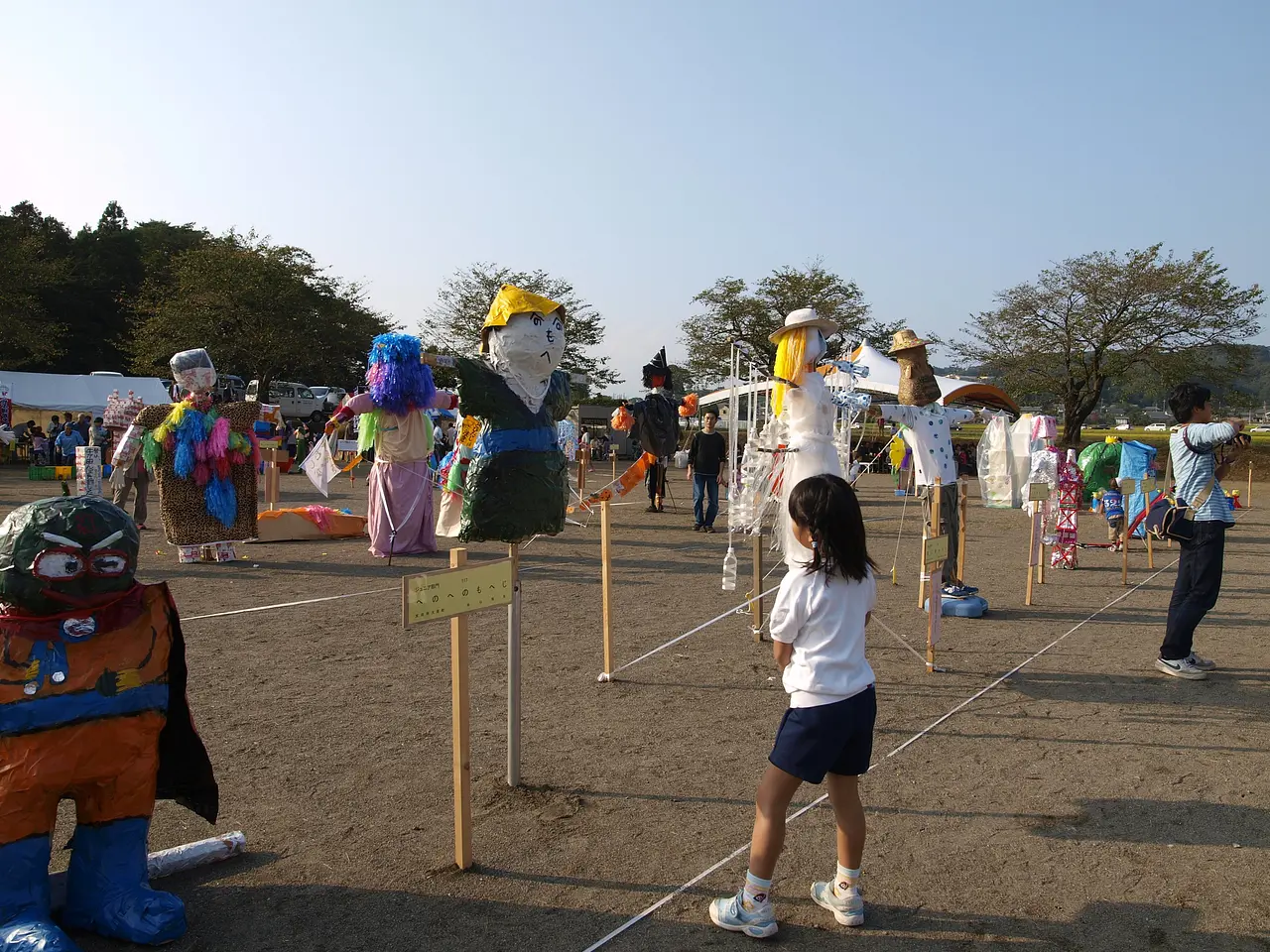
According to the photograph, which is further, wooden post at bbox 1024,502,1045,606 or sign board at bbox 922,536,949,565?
wooden post at bbox 1024,502,1045,606

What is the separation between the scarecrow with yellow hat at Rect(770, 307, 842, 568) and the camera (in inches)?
196

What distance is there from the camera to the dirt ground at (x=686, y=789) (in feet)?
9.53

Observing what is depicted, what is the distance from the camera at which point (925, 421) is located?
7.07 m

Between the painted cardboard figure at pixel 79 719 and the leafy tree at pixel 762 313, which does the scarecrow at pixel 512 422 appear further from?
the leafy tree at pixel 762 313

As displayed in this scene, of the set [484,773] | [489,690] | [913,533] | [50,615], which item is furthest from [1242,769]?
[913,533]

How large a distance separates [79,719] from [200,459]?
6766 mm

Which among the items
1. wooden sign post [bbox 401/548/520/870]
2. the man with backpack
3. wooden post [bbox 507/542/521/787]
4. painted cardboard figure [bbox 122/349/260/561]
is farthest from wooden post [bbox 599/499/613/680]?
painted cardboard figure [bbox 122/349/260/561]

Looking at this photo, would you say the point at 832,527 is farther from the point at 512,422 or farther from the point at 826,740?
the point at 512,422

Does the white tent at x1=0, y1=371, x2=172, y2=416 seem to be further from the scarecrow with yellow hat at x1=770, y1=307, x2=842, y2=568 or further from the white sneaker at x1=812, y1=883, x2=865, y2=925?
the white sneaker at x1=812, y1=883, x2=865, y2=925

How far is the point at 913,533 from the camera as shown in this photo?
14.1m

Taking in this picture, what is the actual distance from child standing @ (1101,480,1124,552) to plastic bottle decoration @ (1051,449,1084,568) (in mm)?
1547

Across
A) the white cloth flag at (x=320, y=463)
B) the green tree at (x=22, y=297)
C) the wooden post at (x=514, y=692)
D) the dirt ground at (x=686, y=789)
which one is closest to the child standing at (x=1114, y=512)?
the dirt ground at (x=686, y=789)

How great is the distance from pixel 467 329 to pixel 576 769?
2927cm

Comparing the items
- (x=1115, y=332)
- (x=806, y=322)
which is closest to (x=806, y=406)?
(x=806, y=322)
